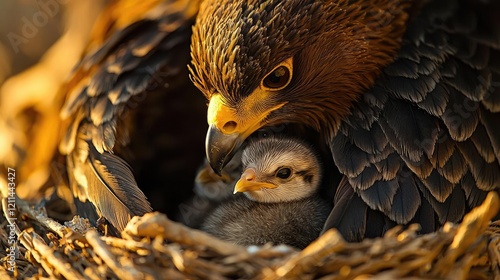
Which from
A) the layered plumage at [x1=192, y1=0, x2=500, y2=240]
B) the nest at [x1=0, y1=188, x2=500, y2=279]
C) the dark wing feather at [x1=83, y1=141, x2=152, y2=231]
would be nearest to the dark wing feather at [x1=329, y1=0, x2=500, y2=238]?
the layered plumage at [x1=192, y1=0, x2=500, y2=240]

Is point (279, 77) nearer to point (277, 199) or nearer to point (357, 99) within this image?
point (357, 99)

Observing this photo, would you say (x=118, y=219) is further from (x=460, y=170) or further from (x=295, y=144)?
(x=460, y=170)

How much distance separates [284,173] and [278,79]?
326 mm

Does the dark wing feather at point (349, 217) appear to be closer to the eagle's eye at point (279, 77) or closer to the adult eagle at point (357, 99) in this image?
the adult eagle at point (357, 99)

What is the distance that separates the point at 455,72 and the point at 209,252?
1020 mm

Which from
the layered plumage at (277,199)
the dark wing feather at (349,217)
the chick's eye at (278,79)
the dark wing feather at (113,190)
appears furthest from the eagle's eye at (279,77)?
the dark wing feather at (113,190)

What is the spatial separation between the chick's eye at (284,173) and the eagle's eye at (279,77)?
0.92 ft

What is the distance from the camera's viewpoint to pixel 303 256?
160 cm

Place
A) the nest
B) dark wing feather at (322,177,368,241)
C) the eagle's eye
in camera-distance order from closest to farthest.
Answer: the nest, dark wing feather at (322,177,368,241), the eagle's eye

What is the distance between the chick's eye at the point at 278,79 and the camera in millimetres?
2174

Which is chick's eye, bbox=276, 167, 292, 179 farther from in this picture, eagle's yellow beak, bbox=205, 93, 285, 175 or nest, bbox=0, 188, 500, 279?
nest, bbox=0, 188, 500, 279

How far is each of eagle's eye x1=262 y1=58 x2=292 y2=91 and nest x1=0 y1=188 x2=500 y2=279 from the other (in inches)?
25.6

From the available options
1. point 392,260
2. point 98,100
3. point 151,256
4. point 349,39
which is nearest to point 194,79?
point 98,100

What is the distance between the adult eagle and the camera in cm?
206
